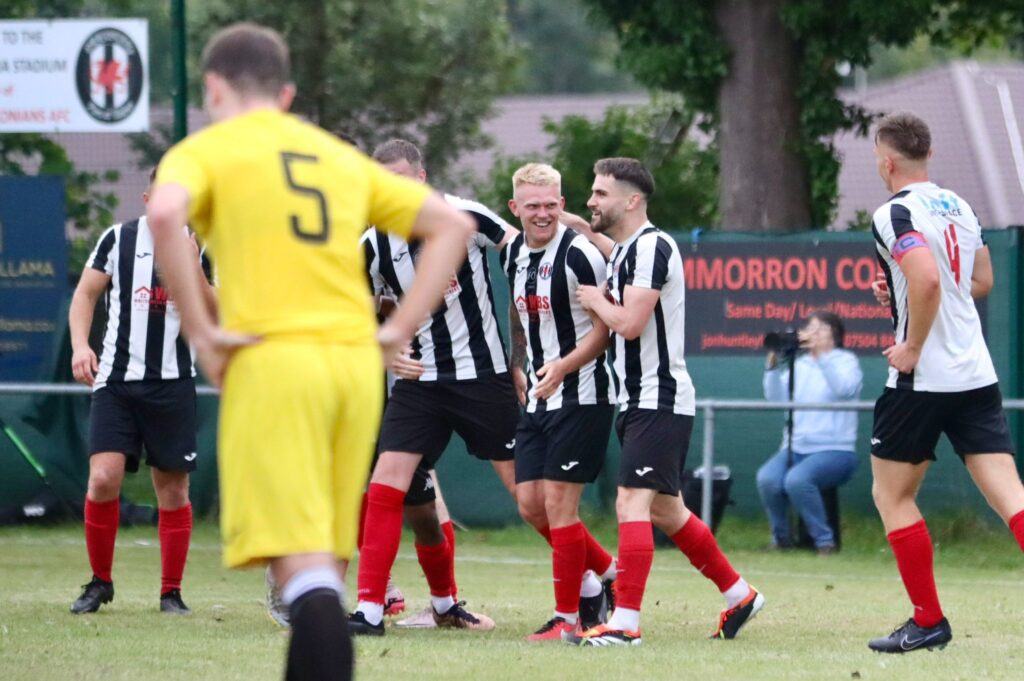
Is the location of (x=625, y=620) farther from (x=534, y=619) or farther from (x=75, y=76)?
(x=75, y=76)

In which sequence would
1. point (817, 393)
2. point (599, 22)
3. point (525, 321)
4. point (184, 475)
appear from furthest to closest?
point (599, 22) → point (817, 393) → point (184, 475) → point (525, 321)

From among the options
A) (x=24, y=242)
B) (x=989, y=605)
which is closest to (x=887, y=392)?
(x=989, y=605)

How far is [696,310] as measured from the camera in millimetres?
13016

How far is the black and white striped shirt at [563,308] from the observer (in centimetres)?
764

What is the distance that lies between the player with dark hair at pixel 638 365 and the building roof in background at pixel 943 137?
53.9ft

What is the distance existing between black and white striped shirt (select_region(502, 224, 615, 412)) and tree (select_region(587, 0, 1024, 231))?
25.4 ft

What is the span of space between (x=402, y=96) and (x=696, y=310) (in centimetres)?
1067

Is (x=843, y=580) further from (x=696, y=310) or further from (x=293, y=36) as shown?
(x=293, y=36)

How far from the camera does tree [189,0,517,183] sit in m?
21.9

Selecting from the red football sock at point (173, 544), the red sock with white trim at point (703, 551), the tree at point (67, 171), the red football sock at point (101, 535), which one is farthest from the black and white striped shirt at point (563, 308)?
the tree at point (67, 171)

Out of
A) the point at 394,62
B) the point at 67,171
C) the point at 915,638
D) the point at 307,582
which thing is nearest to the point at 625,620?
the point at 915,638

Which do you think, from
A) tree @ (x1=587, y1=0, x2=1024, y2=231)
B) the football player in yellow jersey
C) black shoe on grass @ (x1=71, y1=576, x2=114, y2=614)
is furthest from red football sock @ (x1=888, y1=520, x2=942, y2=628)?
tree @ (x1=587, y1=0, x2=1024, y2=231)

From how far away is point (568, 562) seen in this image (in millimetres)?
7707

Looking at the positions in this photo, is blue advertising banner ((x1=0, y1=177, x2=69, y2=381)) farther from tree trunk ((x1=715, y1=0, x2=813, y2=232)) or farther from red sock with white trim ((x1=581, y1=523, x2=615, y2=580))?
red sock with white trim ((x1=581, y1=523, x2=615, y2=580))
